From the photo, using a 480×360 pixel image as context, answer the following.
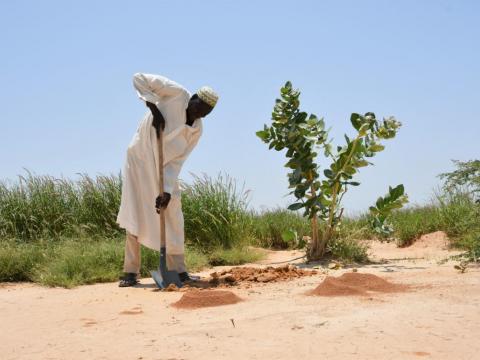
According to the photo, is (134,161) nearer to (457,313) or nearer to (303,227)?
(457,313)

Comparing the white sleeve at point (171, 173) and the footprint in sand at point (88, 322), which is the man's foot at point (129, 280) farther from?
the footprint in sand at point (88, 322)

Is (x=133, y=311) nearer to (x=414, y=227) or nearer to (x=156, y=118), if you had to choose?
(x=156, y=118)

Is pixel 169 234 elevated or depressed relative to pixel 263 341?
elevated

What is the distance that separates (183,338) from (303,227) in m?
6.09

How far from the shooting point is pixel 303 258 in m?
7.46

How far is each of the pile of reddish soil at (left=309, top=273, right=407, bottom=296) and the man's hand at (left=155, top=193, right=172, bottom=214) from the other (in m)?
1.71

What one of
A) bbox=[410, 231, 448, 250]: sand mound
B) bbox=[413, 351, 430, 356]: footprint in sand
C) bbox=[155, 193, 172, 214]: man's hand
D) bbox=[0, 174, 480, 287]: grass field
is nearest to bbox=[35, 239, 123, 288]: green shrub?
bbox=[0, 174, 480, 287]: grass field

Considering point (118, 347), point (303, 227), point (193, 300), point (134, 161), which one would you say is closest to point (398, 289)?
point (193, 300)

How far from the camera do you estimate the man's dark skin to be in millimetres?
5523

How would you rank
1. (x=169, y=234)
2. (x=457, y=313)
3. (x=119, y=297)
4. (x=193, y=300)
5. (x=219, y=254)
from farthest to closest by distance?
(x=219, y=254), (x=169, y=234), (x=119, y=297), (x=193, y=300), (x=457, y=313)

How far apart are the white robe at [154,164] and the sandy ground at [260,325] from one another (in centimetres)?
67

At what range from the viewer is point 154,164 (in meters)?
5.73

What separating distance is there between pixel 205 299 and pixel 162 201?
138 centimetres

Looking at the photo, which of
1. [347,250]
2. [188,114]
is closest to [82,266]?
[188,114]
